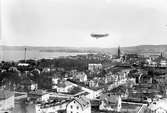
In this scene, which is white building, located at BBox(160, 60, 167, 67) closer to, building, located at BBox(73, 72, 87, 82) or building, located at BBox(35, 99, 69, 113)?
building, located at BBox(73, 72, 87, 82)

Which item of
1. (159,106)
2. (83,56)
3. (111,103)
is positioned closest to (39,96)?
(83,56)

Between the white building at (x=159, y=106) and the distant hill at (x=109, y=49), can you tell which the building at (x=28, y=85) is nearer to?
the distant hill at (x=109, y=49)

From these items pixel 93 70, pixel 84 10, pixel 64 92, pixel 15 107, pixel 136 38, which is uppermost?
pixel 84 10

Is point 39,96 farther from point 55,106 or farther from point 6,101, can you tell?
point 6,101

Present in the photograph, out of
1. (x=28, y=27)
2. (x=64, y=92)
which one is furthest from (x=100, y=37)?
(x=28, y=27)

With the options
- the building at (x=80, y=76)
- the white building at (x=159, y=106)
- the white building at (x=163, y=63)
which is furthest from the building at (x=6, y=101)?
the white building at (x=163, y=63)

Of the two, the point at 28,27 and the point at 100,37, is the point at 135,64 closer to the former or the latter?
the point at 100,37

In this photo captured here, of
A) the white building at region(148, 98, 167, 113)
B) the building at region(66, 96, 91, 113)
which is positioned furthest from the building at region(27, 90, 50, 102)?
the white building at region(148, 98, 167, 113)
